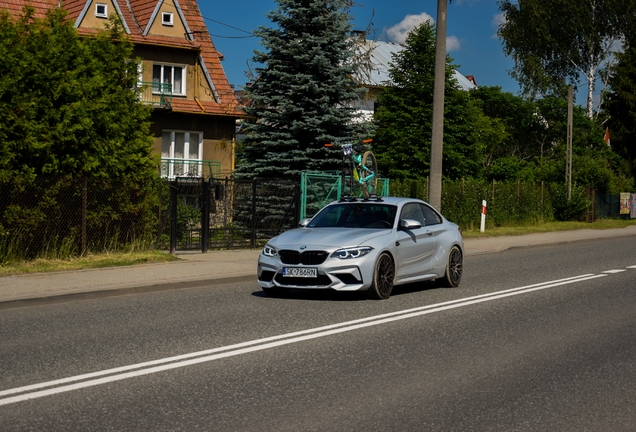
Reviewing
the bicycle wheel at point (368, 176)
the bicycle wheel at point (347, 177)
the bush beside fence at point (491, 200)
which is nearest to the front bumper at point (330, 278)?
the bicycle wheel at point (347, 177)

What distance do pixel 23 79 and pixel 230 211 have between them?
21.1 ft

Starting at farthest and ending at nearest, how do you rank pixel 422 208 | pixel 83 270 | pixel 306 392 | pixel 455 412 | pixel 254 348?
pixel 83 270 < pixel 422 208 < pixel 254 348 < pixel 306 392 < pixel 455 412

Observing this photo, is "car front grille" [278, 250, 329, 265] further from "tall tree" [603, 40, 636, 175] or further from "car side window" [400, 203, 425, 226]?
"tall tree" [603, 40, 636, 175]

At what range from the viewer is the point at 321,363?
638 centimetres

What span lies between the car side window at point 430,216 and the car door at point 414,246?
0.33 feet

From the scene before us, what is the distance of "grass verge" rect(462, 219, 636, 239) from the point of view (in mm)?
27222

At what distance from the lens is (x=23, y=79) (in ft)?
45.4

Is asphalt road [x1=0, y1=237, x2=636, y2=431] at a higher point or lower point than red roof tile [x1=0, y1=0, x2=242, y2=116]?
lower

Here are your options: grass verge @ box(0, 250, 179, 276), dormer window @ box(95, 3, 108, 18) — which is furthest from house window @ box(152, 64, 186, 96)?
grass verge @ box(0, 250, 179, 276)

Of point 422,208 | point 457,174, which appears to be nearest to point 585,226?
point 457,174

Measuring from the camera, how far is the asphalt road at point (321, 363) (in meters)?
4.79

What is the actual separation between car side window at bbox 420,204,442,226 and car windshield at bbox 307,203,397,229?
2.84 feet

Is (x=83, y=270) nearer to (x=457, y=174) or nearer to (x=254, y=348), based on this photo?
(x=254, y=348)

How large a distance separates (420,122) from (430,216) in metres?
25.1
